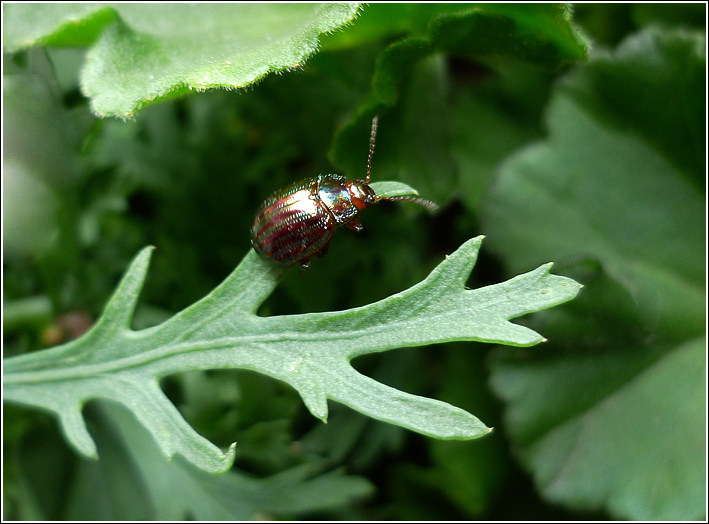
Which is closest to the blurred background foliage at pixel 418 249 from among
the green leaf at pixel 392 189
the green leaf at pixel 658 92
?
the green leaf at pixel 658 92

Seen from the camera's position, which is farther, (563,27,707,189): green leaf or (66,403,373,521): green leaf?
(66,403,373,521): green leaf

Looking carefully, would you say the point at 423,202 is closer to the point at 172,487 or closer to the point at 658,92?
the point at 658,92

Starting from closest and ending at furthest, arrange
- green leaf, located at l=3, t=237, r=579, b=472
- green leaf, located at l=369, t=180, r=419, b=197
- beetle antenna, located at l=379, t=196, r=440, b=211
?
1. green leaf, located at l=3, t=237, r=579, b=472
2. green leaf, located at l=369, t=180, r=419, b=197
3. beetle antenna, located at l=379, t=196, r=440, b=211

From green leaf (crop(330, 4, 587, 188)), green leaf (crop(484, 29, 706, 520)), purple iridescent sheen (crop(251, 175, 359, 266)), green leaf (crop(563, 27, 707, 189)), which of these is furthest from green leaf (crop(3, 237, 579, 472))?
green leaf (crop(563, 27, 707, 189))

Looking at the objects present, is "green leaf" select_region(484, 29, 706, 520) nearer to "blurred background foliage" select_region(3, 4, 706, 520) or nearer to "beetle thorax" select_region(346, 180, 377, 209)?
"blurred background foliage" select_region(3, 4, 706, 520)

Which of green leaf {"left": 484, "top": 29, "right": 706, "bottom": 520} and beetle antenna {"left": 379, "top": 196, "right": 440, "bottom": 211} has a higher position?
beetle antenna {"left": 379, "top": 196, "right": 440, "bottom": 211}

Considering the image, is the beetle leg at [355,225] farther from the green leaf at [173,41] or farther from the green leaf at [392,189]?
the green leaf at [173,41]

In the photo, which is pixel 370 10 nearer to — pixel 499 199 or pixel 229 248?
pixel 499 199
